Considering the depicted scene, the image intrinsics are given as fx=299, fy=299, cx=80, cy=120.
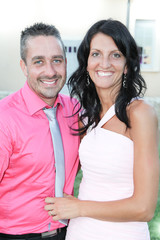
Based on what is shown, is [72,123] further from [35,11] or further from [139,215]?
[35,11]

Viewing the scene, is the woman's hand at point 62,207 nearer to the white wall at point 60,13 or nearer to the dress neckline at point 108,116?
the dress neckline at point 108,116

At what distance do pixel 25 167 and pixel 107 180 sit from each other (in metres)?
0.48

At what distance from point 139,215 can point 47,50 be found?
115 centimetres

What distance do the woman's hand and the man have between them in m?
0.09

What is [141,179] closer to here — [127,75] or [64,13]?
[127,75]

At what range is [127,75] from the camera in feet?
6.06

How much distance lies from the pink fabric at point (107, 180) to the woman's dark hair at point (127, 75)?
114mm

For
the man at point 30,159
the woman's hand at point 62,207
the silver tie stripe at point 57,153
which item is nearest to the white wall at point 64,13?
the man at point 30,159

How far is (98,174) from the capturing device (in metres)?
1.73

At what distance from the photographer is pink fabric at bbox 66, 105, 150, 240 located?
64.1 inches

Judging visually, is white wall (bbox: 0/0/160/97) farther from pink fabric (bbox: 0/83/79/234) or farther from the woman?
pink fabric (bbox: 0/83/79/234)

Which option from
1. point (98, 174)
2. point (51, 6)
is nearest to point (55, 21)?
point (51, 6)

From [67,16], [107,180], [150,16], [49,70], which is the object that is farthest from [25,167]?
[150,16]

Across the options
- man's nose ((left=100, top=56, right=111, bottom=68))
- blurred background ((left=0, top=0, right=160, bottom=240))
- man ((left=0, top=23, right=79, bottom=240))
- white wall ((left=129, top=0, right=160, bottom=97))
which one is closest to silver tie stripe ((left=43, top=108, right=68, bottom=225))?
man ((left=0, top=23, right=79, bottom=240))
